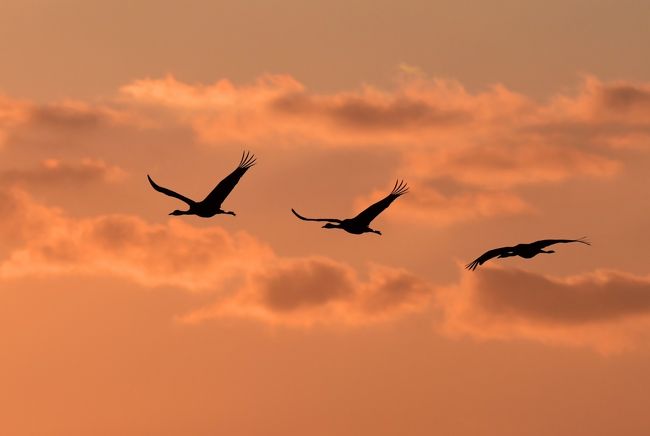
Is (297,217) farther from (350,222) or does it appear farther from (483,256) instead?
(483,256)

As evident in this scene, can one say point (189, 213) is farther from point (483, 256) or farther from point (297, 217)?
point (483, 256)

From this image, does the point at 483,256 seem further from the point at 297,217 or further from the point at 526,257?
the point at 297,217

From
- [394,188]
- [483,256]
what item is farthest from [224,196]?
[483,256]

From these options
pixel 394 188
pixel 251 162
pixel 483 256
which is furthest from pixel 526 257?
pixel 251 162

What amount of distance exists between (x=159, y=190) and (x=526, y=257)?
1873cm

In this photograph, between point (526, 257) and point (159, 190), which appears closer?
point (159, 190)

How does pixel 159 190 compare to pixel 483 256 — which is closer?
pixel 159 190

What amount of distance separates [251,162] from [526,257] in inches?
591

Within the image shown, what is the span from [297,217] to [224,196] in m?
3.62

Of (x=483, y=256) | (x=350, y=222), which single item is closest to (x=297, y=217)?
(x=350, y=222)

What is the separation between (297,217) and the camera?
79.2m

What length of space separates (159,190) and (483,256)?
1656cm

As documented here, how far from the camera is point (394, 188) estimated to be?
3071 inches

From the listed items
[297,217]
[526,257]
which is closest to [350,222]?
[297,217]
